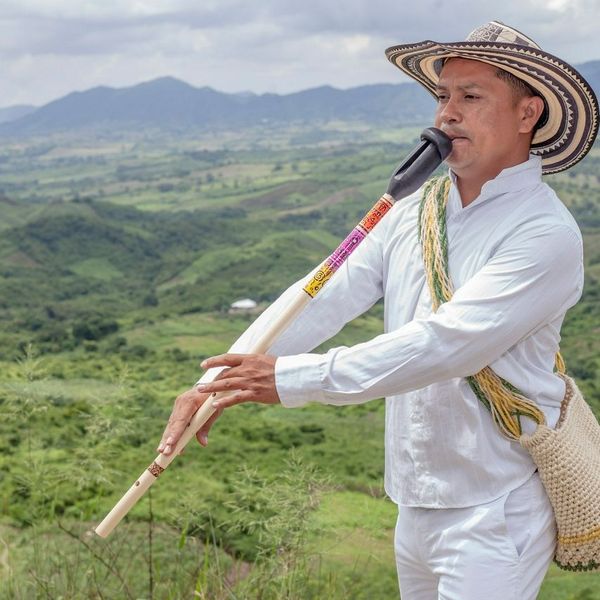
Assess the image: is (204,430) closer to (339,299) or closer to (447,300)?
(339,299)

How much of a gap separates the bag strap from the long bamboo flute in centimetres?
16

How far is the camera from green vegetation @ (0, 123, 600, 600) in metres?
3.58

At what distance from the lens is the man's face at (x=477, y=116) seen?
2.40 metres

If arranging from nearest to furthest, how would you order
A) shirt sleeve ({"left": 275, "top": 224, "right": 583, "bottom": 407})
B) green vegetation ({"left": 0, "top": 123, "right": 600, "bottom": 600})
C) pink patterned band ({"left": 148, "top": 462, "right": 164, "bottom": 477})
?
shirt sleeve ({"left": 275, "top": 224, "right": 583, "bottom": 407})
pink patterned band ({"left": 148, "top": 462, "right": 164, "bottom": 477})
green vegetation ({"left": 0, "top": 123, "right": 600, "bottom": 600})

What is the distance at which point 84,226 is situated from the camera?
106875 mm

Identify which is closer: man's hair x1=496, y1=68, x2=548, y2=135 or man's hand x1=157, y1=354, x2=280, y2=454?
man's hand x1=157, y1=354, x2=280, y2=454

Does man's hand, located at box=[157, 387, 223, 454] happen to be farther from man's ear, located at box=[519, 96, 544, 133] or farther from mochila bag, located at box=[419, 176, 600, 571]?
man's ear, located at box=[519, 96, 544, 133]

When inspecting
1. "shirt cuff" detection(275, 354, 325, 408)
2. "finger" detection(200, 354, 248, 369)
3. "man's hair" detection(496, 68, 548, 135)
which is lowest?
"shirt cuff" detection(275, 354, 325, 408)

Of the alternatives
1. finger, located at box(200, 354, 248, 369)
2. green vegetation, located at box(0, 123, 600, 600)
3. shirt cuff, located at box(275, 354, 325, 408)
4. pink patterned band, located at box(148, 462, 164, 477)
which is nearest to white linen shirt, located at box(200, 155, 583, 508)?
shirt cuff, located at box(275, 354, 325, 408)

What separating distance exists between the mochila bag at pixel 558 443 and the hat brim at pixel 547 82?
0.38 m

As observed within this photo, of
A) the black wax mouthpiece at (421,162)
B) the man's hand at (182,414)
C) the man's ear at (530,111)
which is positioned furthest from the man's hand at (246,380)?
the man's ear at (530,111)

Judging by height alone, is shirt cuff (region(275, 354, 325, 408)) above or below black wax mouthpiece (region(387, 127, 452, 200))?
below

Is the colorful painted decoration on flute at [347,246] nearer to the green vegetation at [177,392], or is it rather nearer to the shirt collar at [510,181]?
the shirt collar at [510,181]

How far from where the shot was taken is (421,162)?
237 cm
